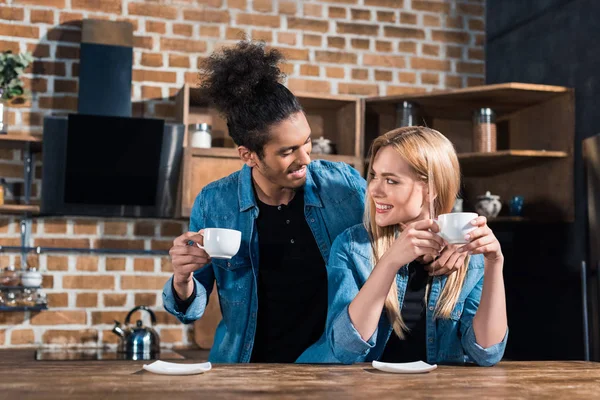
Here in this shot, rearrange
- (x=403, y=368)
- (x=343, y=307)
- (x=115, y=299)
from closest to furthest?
1. (x=403, y=368)
2. (x=343, y=307)
3. (x=115, y=299)

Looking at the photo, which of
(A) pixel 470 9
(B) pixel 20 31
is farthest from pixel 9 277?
(A) pixel 470 9

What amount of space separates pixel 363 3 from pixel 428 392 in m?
3.41

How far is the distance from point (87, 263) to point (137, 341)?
55 centimetres

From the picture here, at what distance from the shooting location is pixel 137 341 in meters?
3.51

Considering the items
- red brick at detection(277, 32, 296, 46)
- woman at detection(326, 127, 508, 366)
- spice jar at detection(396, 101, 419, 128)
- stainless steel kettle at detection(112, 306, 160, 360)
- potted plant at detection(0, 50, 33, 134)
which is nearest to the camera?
woman at detection(326, 127, 508, 366)

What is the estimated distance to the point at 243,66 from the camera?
77.3 inches

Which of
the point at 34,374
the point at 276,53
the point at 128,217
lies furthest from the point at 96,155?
the point at 34,374

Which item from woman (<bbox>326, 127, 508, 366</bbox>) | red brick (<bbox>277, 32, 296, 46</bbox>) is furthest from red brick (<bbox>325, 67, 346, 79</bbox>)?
woman (<bbox>326, 127, 508, 366</bbox>)

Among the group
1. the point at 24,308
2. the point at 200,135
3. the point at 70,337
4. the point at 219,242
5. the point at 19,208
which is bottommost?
the point at 70,337

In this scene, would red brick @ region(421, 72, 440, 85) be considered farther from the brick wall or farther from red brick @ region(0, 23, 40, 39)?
red brick @ region(0, 23, 40, 39)

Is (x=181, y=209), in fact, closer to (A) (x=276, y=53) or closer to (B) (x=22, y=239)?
(B) (x=22, y=239)

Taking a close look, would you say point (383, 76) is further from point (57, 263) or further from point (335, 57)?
point (57, 263)

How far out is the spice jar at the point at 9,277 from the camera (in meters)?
3.54

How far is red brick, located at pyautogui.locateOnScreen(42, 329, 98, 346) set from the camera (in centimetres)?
374
